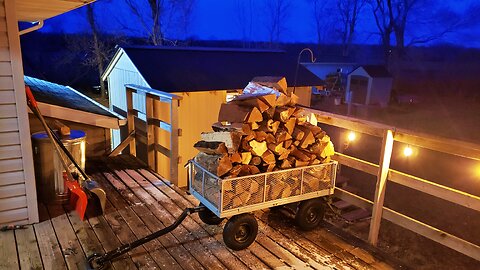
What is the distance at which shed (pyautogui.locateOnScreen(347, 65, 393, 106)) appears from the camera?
21.4 m

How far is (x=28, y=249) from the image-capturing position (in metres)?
3.45

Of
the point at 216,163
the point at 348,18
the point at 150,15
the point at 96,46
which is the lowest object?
the point at 216,163

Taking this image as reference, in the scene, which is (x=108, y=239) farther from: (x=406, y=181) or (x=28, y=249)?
(x=406, y=181)

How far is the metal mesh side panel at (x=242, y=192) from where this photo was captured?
3.38 metres

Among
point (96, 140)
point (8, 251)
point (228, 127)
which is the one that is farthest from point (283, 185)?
point (96, 140)

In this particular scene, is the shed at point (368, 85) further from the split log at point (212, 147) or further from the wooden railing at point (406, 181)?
the split log at point (212, 147)

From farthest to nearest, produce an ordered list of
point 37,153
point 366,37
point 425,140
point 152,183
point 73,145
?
point 366,37, point 152,183, point 73,145, point 37,153, point 425,140

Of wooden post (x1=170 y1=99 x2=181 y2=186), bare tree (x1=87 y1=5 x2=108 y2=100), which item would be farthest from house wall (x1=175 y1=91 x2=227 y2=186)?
bare tree (x1=87 y1=5 x2=108 y2=100)

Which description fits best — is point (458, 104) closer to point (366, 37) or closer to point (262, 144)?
point (366, 37)

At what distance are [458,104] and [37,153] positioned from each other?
96.9ft

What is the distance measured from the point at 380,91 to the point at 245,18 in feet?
80.5

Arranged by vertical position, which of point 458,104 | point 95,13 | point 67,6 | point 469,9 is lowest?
point 458,104

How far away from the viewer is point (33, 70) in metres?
23.2

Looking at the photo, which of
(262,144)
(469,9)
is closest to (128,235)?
(262,144)
